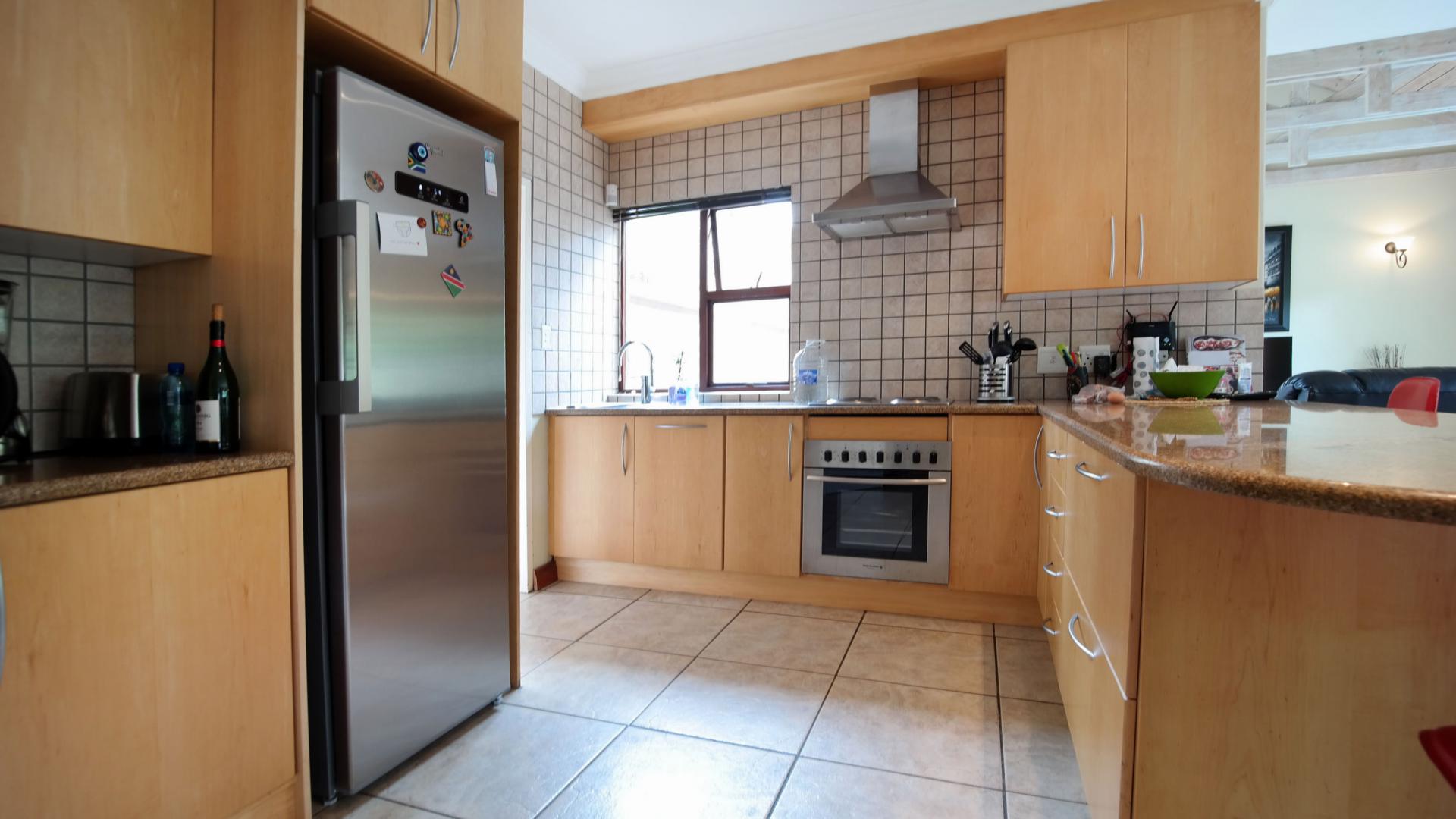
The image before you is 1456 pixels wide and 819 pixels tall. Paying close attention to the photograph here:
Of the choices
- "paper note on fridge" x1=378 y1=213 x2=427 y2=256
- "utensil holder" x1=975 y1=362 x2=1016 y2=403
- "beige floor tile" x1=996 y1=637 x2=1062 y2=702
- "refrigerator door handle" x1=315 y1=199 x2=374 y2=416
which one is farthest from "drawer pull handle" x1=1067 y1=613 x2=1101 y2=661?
"paper note on fridge" x1=378 y1=213 x2=427 y2=256

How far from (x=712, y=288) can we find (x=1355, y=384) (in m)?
3.78

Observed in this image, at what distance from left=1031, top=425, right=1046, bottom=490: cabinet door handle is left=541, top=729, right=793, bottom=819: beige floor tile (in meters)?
1.48

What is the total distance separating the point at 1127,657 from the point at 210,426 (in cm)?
181

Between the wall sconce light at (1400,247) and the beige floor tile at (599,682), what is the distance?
24.3 feet

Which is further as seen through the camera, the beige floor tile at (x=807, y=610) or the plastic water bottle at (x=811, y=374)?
the plastic water bottle at (x=811, y=374)

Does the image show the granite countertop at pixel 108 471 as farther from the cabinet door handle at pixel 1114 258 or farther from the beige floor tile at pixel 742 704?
the cabinet door handle at pixel 1114 258

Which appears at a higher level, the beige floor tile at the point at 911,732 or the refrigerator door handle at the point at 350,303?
the refrigerator door handle at the point at 350,303

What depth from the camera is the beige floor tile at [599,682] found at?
6.33 feet

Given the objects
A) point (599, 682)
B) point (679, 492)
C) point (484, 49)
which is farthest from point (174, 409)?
point (679, 492)

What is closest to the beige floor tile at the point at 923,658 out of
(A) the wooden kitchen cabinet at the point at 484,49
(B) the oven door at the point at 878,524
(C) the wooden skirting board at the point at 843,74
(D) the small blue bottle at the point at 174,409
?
(B) the oven door at the point at 878,524

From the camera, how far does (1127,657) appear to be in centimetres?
99

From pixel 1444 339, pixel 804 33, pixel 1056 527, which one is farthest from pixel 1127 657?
pixel 1444 339

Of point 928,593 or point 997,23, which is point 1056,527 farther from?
point 997,23

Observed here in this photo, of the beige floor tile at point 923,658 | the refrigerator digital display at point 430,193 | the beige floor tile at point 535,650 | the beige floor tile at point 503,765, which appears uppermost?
the refrigerator digital display at point 430,193
